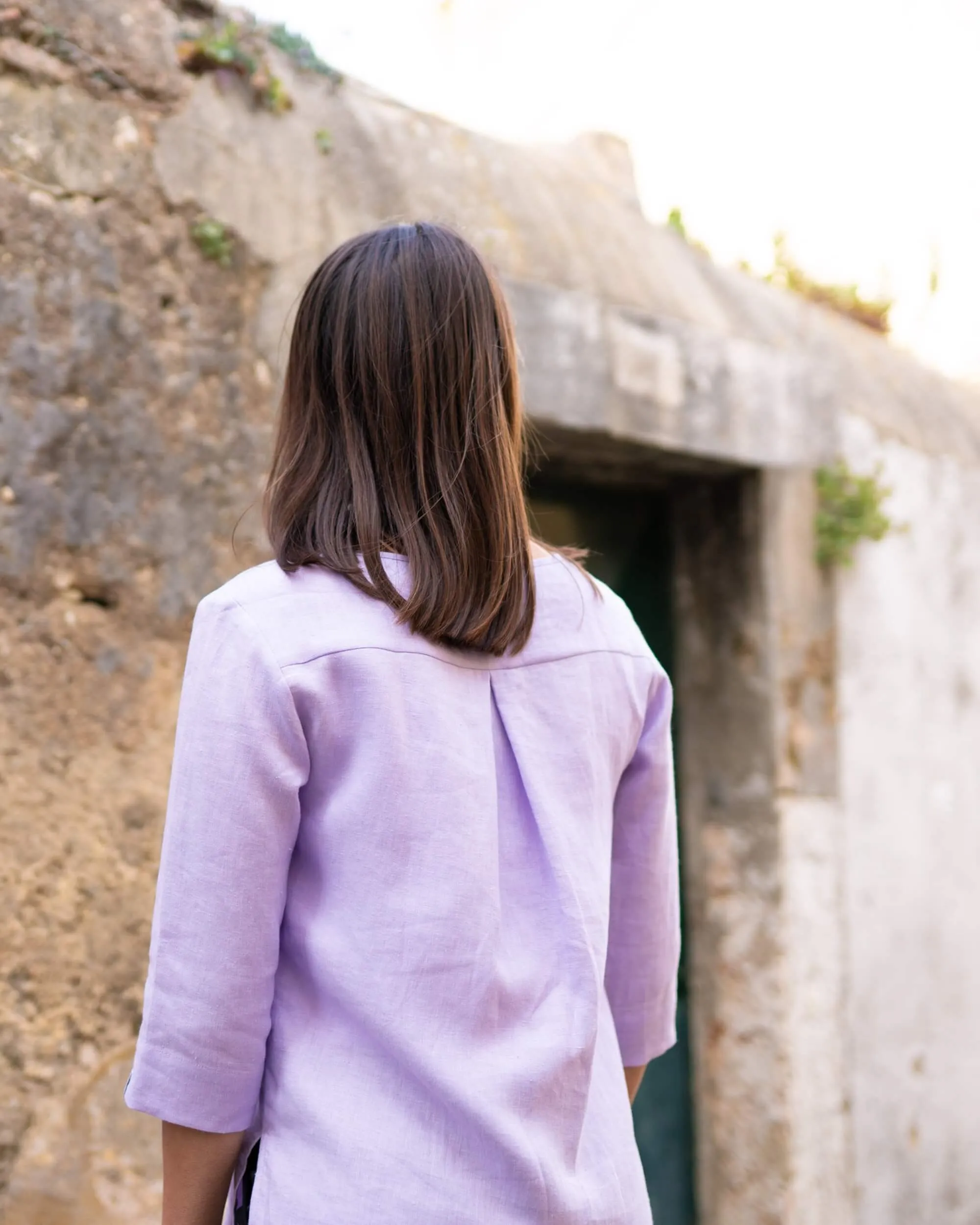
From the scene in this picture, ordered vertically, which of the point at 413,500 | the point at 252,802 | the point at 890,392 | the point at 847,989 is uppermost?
the point at 890,392

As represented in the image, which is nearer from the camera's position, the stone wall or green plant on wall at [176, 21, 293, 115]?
the stone wall

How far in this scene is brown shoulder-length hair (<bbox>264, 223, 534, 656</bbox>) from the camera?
3.47ft

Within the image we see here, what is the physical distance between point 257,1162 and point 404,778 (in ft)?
1.12

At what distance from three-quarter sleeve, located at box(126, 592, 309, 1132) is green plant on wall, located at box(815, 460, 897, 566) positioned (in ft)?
8.34

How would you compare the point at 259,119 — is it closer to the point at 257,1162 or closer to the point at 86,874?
the point at 86,874

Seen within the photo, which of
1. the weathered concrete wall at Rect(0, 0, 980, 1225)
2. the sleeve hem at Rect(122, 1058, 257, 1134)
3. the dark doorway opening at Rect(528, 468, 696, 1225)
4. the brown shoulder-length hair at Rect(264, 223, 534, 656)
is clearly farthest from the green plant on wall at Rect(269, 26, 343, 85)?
the sleeve hem at Rect(122, 1058, 257, 1134)

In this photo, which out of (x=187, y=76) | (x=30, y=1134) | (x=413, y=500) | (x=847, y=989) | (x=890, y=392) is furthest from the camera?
(x=890, y=392)

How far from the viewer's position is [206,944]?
977 millimetres

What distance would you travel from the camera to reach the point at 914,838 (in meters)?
3.53

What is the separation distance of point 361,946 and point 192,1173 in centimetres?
25

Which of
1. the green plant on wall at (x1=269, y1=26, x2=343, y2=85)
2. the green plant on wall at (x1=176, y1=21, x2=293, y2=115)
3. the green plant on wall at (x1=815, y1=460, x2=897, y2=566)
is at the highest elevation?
the green plant on wall at (x1=269, y1=26, x2=343, y2=85)

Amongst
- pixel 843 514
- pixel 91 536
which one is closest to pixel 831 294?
pixel 843 514

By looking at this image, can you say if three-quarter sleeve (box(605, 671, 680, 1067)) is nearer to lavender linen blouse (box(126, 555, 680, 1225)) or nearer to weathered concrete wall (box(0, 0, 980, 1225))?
lavender linen blouse (box(126, 555, 680, 1225))

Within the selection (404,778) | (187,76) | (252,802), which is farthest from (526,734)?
(187,76)
